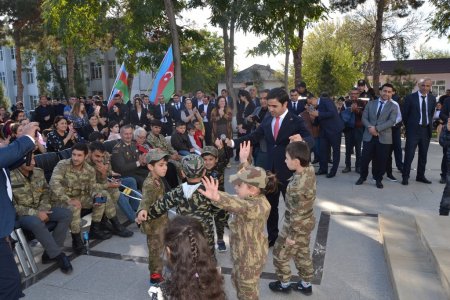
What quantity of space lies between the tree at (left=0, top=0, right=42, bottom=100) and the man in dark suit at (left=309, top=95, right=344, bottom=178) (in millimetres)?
22614

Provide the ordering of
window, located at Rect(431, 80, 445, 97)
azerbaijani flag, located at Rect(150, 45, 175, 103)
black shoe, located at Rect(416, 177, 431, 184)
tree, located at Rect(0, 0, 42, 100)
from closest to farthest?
black shoe, located at Rect(416, 177, 431, 184) → azerbaijani flag, located at Rect(150, 45, 175, 103) → tree, located at Rect(0, 0, 42, 100) → window, located at Rect(431, 80, 445, 97)

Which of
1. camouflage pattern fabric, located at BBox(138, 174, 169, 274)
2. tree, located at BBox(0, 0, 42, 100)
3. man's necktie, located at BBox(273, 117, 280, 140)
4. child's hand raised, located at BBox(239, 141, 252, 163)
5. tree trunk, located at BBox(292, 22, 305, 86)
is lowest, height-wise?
camouflage pattern fabric, located at BBox(138, 174, 169, 274)

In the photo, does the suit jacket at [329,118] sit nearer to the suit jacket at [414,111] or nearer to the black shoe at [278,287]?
the suit jacket at [414,111]

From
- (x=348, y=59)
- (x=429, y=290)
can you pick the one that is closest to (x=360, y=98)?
(x=429, y=290)

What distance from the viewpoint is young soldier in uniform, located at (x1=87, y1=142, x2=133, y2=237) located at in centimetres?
561

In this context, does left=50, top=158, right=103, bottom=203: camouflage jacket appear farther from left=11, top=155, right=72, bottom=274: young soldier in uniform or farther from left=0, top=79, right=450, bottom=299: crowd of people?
left=11, top=155, right=72, bottom=274: young soldier in uniform

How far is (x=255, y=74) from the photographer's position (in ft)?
135

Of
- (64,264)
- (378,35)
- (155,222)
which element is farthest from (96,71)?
(155,222)

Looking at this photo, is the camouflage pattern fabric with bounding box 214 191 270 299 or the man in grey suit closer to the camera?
the camouflage pattern fabric with bounding box 214 191 270 299

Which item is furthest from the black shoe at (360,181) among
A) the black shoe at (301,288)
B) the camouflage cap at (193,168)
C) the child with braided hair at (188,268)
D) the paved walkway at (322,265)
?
the child with braided hair at (188,268)

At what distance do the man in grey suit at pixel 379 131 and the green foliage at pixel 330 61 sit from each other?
19988 mm

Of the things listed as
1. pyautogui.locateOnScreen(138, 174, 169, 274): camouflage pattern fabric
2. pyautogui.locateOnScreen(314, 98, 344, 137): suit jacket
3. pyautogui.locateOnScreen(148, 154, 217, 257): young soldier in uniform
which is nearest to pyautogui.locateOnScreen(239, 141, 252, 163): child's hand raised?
pyautogui.locateOnScreen(148, 154, 217, 257): young soldier in uniform

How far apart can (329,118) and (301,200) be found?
5362mm

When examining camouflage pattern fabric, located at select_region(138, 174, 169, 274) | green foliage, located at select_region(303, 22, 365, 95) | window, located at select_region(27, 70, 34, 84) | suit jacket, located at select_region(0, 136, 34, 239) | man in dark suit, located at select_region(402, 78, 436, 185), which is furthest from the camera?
window, located at select_region(27, 70, 34, 84)
